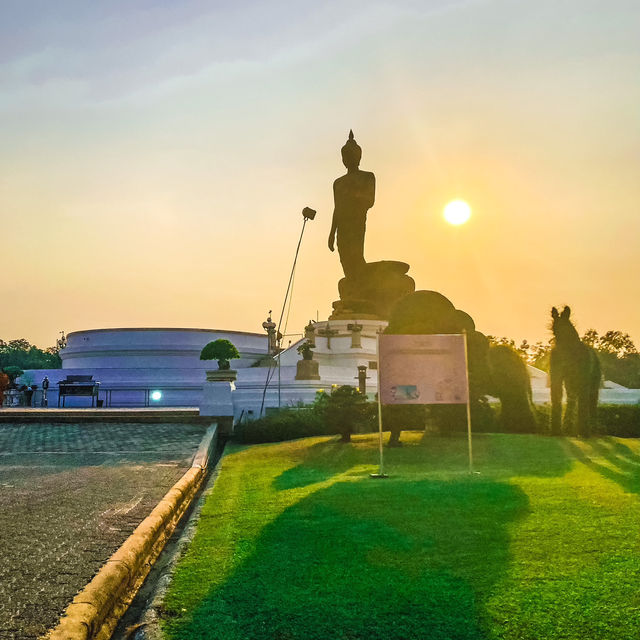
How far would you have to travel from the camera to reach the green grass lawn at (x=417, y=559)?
123 inches

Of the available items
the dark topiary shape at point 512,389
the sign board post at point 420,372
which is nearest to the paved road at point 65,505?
the sign board post at point 420,372

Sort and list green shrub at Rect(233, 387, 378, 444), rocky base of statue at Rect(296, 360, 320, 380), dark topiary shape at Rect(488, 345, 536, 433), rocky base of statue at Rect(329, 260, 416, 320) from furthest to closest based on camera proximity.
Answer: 1. rocky base of statue at Rect(329, 260, 416, 320)
2. rocky base of statue at Rect(296, 360, 320, 380)
3. green shrub at Rect(233, 387, 378, 444)
4. dark topiary shape at Rect(488, 345, 536, 433)

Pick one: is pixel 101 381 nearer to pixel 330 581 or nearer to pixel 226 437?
pixel 226 437

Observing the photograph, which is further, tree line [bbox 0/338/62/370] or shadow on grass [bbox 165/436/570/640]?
tree line [bbox 0/338/62/370]

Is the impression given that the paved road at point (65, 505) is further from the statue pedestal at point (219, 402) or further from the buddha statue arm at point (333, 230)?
the buddha statue arm at point (333, 230)

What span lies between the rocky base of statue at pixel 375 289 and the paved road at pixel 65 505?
16.3 meters

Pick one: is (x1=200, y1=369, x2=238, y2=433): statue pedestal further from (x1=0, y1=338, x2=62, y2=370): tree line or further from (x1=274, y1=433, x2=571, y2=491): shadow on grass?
(x1=0, y1=338, x2=62, y2=370): tree line

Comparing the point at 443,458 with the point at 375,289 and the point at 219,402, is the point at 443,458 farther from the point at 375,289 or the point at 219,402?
the point at 375,289

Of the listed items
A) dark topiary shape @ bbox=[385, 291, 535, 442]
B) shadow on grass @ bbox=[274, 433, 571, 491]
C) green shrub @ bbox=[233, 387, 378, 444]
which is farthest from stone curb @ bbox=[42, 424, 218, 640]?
green shrub @ bbox=[233, 387, 378, 444]

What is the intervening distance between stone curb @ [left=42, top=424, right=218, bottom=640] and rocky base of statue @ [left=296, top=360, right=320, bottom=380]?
1392 cm

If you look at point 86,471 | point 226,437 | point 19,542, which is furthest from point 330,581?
point 226,437

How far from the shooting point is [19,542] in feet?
15.4

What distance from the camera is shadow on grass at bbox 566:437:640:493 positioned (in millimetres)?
7007

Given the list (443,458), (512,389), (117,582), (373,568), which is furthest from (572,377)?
(117,582)
